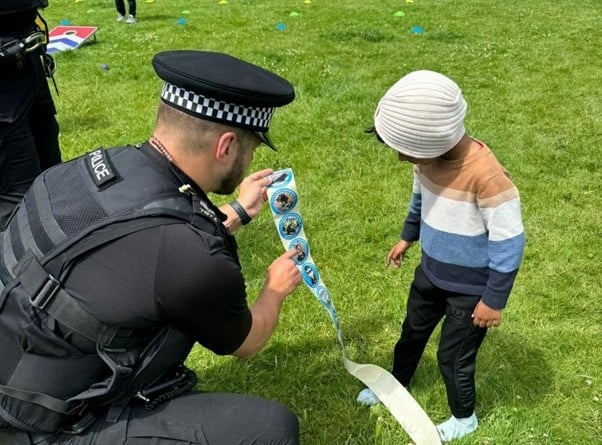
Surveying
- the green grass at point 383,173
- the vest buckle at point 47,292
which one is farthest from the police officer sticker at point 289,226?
the vest buckle at point 47,292

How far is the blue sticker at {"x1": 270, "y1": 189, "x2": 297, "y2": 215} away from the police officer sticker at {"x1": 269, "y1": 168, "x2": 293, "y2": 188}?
3 centimetres

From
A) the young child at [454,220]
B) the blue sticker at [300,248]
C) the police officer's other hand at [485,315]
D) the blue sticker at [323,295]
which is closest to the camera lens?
the young child at [454,220]

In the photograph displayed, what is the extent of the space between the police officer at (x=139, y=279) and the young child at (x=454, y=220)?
1.53 ft

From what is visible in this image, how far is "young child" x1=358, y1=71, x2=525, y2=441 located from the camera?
2119 millimetres

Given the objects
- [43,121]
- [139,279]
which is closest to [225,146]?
[139,279]

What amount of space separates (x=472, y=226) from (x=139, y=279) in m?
1.28

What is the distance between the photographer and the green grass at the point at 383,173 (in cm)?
307

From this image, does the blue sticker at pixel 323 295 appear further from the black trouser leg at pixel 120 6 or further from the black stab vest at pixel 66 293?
the black trouser leg at pixel 120 6

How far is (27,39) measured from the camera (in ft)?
9.81

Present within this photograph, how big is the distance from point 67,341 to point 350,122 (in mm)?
4763

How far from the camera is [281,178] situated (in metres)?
2.58

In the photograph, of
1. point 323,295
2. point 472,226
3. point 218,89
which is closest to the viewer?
point 218,89

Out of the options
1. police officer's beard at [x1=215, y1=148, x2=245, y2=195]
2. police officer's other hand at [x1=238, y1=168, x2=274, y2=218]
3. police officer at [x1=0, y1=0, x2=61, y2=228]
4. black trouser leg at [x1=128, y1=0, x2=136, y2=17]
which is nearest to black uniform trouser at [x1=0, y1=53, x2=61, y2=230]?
police officer at [x1=0, y1=0, x2=61, y2=228]

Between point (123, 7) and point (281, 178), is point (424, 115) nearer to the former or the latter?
point (281, 178)
